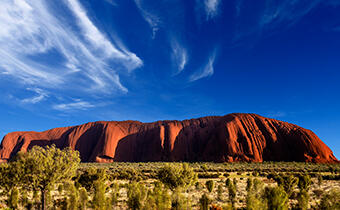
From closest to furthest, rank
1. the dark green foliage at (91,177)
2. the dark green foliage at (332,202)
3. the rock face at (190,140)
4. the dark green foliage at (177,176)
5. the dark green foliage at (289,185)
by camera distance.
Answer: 1. the dark green foliage at (332,202)
2. the dark green foliage at (177,176)
3. the dark green foliage at (289,185)
4. the dark green foliage at (91,177)
5. the rock face at (190,140)

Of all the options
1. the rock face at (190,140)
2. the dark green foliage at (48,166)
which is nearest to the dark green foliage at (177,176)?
the dark green foliage at (48,166)

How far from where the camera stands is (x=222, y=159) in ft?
274

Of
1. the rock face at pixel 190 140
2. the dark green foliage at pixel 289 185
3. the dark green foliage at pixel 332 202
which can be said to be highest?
the rock face at pixel 190 140

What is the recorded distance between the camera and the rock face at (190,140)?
8550 cm

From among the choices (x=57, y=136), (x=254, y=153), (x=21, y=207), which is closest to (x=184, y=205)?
(x=21, y=207)

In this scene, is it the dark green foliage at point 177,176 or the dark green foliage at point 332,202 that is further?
the dark green foliage at point 177,176

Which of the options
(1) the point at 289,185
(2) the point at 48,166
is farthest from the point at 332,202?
(2) the point at 48,166

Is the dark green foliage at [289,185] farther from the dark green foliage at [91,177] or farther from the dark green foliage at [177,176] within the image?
the dark green foliage at [91,177]

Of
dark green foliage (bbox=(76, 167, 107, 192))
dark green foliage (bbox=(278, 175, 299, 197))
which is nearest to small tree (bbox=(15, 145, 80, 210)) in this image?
dark green foliage (bbox=(76, 167, 107, 192))

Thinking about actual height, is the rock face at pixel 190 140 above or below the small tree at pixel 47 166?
above

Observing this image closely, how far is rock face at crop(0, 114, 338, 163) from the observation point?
281 ft

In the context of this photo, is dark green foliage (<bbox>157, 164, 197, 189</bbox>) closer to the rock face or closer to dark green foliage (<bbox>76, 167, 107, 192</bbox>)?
dark green foliage (<bbox>76, 167, 107, 192</bbox>)

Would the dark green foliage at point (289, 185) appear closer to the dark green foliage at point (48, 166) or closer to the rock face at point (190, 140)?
the dark green foliage at point (48, 166)

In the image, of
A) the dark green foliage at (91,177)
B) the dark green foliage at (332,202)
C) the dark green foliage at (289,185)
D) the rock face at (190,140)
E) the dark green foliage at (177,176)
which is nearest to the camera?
the dark green foliage at (332,202)
